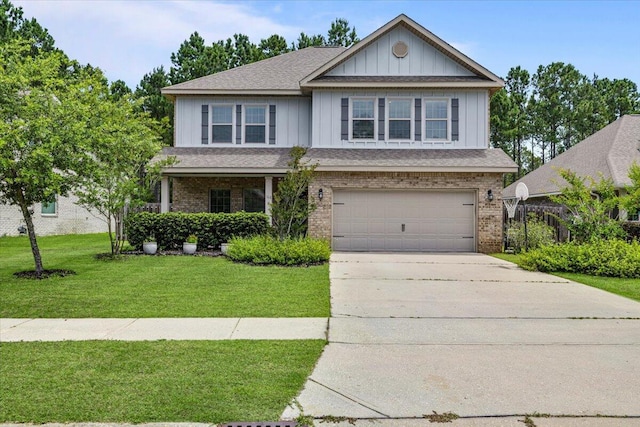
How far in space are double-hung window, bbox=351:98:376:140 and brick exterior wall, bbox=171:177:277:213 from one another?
3875 millimetres

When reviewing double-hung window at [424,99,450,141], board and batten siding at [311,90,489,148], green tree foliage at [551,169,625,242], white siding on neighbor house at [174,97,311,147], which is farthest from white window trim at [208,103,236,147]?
green tree foliage at [551,169,625,242]

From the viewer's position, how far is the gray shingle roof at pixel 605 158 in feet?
66.1

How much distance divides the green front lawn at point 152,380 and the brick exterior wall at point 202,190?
45.4 ft

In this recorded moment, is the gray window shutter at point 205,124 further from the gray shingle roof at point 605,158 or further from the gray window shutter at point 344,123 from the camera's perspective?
the gray shingle roof at point 605,158

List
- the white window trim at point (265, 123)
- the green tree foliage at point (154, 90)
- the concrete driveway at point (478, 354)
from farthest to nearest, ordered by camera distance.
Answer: the green tree foliage at point (154, 90), the white window trim at point (265, 123), the concrete driveway at point (478, 354)

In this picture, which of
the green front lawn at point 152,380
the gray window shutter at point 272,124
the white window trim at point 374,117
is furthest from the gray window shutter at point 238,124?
the green front lawn at point 152,380

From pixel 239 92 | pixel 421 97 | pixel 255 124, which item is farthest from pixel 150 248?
pixel 421 97

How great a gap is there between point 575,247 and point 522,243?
368 cm

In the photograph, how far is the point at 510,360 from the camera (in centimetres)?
553

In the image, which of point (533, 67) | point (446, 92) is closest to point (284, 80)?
point (446, 92)

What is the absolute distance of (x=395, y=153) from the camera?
1748cm

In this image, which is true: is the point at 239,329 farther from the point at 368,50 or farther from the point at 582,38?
the point at 582,38

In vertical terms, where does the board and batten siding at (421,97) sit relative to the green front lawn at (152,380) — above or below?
above

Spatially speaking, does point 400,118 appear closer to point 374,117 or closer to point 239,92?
point 374,117
